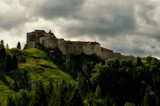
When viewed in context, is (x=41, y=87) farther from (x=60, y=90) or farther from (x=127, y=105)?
(x=127, y=105)

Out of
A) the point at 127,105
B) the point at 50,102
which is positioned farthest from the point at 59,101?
the point at 127,105

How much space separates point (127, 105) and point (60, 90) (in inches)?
3440

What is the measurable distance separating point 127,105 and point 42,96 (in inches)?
3481

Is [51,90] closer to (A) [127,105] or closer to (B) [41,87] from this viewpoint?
(B) [41,87]

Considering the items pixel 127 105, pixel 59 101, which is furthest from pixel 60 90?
pixel 127 105

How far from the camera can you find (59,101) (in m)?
115

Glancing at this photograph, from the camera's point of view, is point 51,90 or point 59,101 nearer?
point 59,101

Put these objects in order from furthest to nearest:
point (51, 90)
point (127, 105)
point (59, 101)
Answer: point (127, 105), point (51, 90), point (59, 101)

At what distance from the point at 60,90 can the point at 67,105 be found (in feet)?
15.2

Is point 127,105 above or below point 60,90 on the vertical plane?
below

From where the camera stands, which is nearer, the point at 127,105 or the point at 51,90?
the point at 51,90

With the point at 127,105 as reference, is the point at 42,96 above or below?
above

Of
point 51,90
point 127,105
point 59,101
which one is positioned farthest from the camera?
point 127,105

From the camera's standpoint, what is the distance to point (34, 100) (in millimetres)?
116750
